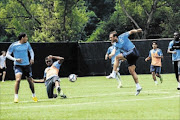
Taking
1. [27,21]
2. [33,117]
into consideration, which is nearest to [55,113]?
[33,117]

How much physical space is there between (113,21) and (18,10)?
1400 cm

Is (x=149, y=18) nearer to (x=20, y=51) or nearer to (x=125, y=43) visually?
(x=125, y=43)

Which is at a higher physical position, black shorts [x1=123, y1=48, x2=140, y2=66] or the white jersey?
black shorts [x1=123, y1=48, x2=140, y2=66]

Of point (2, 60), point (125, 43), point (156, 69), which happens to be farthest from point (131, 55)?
point (2, 60)

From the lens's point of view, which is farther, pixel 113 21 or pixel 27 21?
pixel 27 21

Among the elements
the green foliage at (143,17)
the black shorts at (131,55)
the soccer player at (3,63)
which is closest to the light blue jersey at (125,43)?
the black shorts at (131,55)

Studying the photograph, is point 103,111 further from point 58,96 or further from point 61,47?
point 61,47

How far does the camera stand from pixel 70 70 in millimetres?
34625

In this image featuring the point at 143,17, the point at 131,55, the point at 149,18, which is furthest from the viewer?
the point at 143,17

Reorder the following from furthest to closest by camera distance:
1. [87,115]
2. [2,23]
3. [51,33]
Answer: [2,23] → [51,33] → [87,115]

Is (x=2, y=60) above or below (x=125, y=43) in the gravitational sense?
below

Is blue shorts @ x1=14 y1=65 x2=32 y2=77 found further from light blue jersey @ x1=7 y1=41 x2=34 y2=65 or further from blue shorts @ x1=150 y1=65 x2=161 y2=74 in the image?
blue shorts @ x1=150 y1=65 x2=161 y2=74

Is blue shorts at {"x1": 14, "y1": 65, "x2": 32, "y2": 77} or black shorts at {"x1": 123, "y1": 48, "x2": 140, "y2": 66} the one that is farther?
black shorts at {"x1": 123, "y1": 48, "x2": 140, "y2": 66}

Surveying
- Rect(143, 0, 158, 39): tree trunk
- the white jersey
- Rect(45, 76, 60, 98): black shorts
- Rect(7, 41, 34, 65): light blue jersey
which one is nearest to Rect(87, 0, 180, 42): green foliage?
Rect(143, 0, 158, 39): tree trunk
